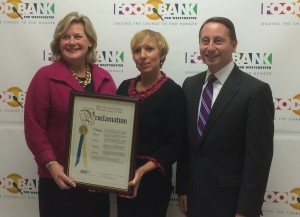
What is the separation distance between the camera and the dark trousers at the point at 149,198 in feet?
5.77

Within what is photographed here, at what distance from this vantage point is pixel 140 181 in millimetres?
1769

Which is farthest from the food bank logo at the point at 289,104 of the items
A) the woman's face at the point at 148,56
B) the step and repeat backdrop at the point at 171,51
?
the woman's face at the point at 148,56

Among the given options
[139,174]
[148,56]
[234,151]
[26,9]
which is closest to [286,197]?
[234,151]

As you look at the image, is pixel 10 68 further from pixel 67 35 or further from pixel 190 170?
pixel 190 170

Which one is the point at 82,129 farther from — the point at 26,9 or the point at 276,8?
the point at 276,8

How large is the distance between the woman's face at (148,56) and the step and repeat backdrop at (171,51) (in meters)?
0.45

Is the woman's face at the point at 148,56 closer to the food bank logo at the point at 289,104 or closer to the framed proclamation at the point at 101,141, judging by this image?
the framed proclamation at the point at 101,141

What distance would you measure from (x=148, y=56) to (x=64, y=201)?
0.83 meters

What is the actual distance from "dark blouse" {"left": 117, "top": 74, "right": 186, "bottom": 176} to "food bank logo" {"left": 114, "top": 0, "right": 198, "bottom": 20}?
578mm

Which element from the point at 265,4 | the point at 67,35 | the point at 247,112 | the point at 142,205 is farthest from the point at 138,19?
the point at 142,205

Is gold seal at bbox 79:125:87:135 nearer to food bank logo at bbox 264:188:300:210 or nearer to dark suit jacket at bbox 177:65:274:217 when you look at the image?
dark suit jacket at bbox 177:65:274:217

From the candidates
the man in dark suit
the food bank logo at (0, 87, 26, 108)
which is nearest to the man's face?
the man in dark suit

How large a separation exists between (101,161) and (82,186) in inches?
5.9

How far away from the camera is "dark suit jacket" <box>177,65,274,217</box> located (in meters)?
1.57
